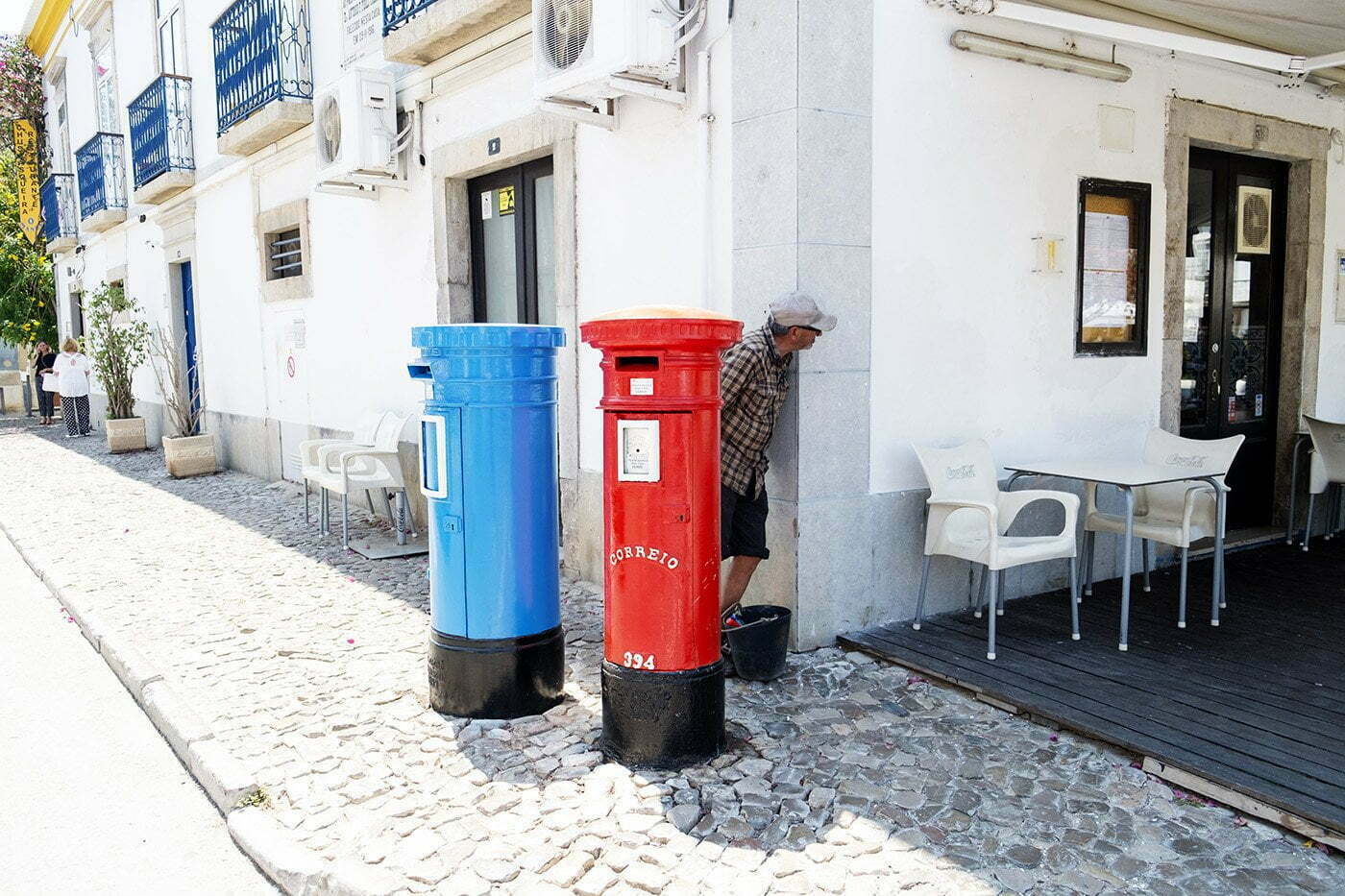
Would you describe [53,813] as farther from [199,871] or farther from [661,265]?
[661,265]

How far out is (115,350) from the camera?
1428cm

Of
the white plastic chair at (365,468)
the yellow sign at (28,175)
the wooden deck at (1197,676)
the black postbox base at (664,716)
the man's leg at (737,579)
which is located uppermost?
the yellow sign at (28,175)

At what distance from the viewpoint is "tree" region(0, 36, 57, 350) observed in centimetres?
2219

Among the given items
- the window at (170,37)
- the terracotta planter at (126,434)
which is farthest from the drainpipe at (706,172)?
the terracotta planter at (126,434)

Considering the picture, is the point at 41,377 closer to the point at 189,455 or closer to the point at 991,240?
the point at 189,455

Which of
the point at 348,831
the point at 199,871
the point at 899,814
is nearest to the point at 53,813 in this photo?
the point at 199,871

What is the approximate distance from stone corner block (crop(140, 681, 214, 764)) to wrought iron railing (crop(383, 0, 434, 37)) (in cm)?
499

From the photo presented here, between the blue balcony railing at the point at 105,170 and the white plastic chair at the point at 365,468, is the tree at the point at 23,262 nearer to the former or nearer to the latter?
the blue balcony railing at the point at 105,170

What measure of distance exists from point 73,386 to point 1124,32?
18.6 metres

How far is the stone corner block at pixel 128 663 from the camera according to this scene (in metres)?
4.75

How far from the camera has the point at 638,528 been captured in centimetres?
366

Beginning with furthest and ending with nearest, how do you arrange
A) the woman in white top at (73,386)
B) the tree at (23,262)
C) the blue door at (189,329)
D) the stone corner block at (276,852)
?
1. the tree at (23,262)
2. the woman in white top at (73,386)
3. the blue door at (189,329)
4. the stone corner block at (276,852)

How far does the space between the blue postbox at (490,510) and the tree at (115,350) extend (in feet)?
39.8

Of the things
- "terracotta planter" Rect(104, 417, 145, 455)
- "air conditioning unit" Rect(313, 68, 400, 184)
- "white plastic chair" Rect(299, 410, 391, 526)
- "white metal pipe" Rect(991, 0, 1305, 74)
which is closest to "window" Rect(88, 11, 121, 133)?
"terracotta planter" Rect(104, 417, 145, 455)
